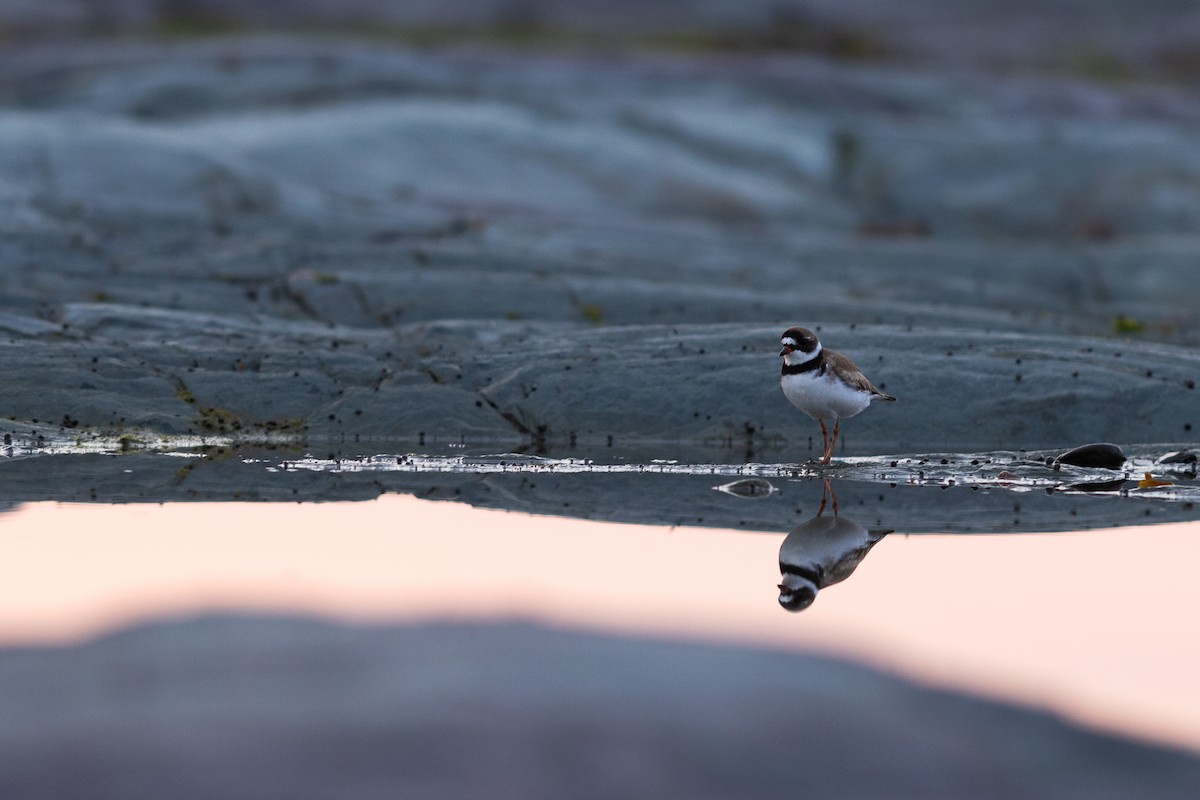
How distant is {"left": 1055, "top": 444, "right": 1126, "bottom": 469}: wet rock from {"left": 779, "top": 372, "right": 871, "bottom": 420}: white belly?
1705 millimetres

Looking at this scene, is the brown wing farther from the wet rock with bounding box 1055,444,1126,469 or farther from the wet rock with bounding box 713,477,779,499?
the wet rock with bounding box 1055,444,1126,469

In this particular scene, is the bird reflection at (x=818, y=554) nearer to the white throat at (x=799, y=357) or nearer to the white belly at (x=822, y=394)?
the white belly at (x=822, y=394)

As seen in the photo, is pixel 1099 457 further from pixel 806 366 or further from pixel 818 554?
pixel 818 554

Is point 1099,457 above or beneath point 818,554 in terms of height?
above

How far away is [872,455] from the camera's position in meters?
12.6

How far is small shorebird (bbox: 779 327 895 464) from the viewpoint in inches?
449

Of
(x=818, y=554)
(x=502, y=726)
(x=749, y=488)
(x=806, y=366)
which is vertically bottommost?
(x=502, y=726)

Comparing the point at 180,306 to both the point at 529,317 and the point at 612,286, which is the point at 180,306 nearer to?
the point at 529,317

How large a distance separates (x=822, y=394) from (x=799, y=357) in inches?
12.9

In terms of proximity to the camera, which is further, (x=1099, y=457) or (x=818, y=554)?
(x=1099, y=457)

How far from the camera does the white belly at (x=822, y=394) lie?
37.4ft

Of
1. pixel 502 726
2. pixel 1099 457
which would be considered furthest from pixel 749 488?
pixel 502 726

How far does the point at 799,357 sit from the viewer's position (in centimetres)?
1151

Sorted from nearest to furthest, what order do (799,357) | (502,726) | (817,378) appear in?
(502,726) < (817,378) < (799,357)
